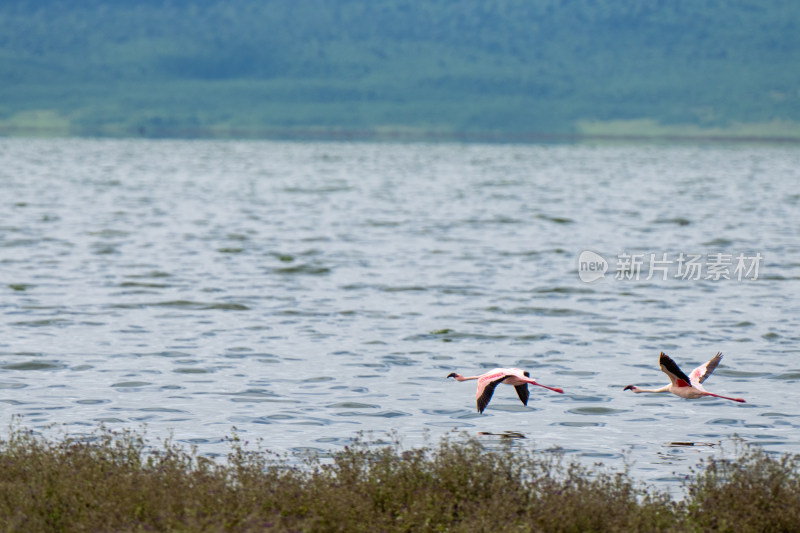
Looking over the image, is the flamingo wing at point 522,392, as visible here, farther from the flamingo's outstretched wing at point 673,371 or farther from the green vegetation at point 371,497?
the green vegetation at point 371,497

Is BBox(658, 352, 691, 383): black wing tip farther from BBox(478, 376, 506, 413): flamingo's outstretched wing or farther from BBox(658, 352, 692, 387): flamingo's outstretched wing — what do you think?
BBox(478, 376, 506, 413): flamingo's outstretched wing

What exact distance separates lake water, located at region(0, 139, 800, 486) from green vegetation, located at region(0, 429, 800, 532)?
7.92ft

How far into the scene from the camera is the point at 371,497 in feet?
44.0

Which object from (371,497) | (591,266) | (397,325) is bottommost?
(371,497)

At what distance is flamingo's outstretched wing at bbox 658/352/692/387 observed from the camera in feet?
53.2

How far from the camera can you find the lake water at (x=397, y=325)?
749 inches

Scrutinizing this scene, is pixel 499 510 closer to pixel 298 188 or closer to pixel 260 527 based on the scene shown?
pixel 260 527

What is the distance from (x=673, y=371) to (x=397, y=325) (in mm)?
12587

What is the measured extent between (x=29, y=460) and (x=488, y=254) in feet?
107

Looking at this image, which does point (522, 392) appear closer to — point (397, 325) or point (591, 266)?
point (397, 325)

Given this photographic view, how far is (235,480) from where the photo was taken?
1437 centimetres

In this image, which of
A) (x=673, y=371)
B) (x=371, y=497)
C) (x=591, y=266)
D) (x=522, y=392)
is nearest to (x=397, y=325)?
(x=522, y=392)

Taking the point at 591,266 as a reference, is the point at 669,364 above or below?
below

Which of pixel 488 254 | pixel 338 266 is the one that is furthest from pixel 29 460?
pixel 488 254
